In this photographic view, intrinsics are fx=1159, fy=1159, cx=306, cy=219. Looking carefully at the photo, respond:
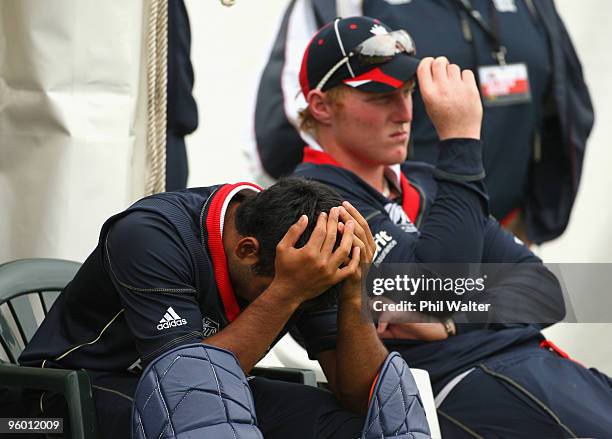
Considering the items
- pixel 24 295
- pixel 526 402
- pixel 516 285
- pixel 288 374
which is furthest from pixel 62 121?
pixel 526 402

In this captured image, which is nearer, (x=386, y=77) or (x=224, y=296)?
(x=224, y=296)

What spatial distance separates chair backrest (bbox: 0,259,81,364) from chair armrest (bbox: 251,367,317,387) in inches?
16.7

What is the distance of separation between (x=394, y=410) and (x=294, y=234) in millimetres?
315

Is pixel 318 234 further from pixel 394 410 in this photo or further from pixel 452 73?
pixel 452 73

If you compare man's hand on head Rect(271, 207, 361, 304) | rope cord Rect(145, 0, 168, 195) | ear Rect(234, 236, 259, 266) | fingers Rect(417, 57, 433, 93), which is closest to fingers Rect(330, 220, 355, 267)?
man's hand on head Rect(271, 207, 361, 304)

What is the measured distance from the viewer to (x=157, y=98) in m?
2.69

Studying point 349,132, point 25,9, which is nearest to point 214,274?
point 349,132

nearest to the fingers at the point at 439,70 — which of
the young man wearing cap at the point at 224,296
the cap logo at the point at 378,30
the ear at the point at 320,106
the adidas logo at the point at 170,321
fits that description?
the cap logo at the point at 378,30

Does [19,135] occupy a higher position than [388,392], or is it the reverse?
[19,135]

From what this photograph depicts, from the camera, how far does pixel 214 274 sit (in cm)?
193

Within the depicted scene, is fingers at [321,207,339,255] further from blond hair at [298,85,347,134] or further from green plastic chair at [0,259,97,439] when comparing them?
blond hair at [298,85,347,134]

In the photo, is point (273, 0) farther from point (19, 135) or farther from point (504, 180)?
point (19, 135)

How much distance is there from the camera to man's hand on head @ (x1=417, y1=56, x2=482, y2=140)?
240cm

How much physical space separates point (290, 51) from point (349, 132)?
3.40ft
